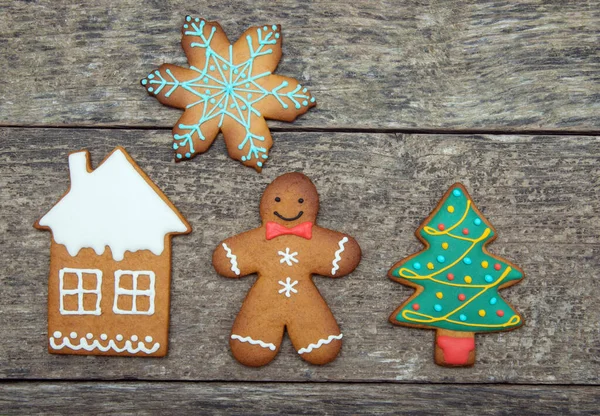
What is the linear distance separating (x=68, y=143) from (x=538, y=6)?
78cm

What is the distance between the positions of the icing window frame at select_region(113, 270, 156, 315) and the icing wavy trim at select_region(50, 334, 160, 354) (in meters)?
0.04

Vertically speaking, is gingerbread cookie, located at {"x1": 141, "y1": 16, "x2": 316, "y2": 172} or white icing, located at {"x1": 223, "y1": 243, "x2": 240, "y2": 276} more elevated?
gingerbread cookie, located at {"x1": 141, "y1": 16, "x2": 316, "y2": 172}

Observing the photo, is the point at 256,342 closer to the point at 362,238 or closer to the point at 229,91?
the point at 362,238

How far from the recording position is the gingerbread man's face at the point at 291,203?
75 cm

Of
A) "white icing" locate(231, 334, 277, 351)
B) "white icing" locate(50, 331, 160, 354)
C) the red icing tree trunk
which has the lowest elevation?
"white icing" locate(50, 331, 160, 354)

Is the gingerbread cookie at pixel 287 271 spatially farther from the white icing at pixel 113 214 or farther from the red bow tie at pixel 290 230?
the white icing at pixel 113 214

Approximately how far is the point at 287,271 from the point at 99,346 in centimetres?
31

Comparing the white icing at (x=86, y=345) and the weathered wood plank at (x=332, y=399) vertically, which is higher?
the white icing at (x=86, y=345)

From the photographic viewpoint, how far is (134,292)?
762mm

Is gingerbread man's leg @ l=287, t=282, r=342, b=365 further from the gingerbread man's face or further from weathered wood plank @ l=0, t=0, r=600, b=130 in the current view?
weathered wood plank @ l=0, t=0, r=600, b=130

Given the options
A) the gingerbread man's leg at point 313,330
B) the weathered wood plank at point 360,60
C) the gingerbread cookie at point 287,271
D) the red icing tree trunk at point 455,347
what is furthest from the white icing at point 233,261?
the red icing tree trunk at point 455,347

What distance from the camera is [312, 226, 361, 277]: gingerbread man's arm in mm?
750

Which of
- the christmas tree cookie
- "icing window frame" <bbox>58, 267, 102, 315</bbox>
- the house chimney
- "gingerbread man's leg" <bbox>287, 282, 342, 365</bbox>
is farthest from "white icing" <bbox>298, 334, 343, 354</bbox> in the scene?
the house chimney

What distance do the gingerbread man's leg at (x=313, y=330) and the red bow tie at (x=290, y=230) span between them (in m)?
0.08
